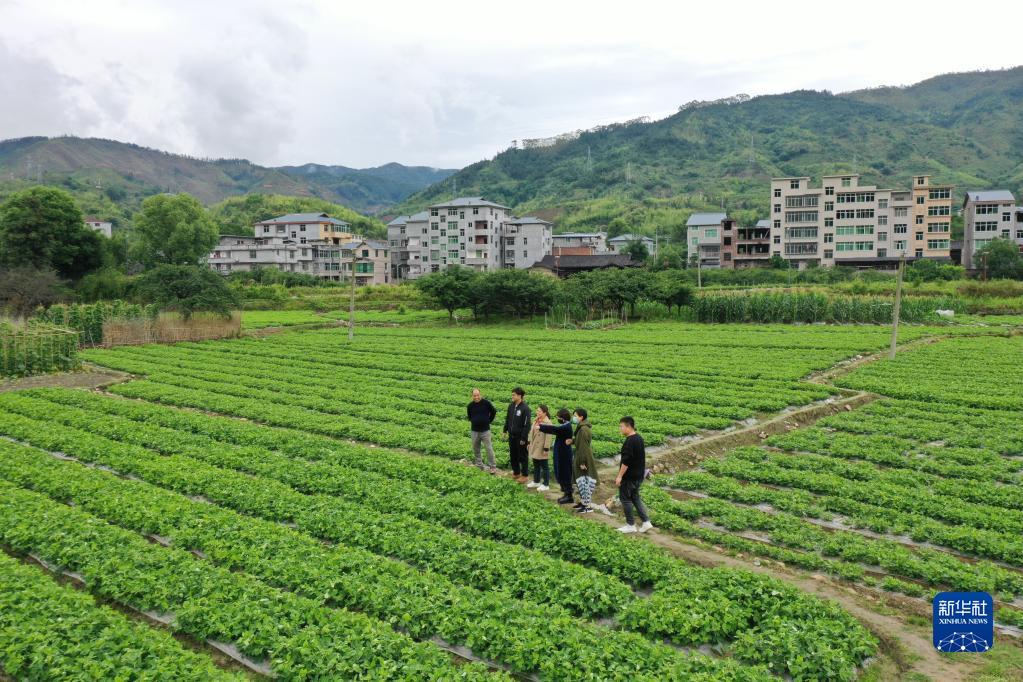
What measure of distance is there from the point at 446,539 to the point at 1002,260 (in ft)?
298

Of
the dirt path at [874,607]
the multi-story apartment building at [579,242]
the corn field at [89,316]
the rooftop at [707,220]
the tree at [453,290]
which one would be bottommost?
the dirt path at [874,607]

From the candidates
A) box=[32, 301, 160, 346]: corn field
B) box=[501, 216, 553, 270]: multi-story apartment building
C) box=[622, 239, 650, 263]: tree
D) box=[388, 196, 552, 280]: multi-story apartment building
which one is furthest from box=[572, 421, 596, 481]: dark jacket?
box=[501, 216, 553, 270]: multi-story apartment building

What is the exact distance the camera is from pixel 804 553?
1223 centimetres

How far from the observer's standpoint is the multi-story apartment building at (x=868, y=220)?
307 feet

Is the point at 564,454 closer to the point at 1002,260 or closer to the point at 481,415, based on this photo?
the point at 481,415

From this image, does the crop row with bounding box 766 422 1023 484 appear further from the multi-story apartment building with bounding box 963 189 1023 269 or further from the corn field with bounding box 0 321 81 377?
the multi-story apartment building with bounding box 963 189 1023 269

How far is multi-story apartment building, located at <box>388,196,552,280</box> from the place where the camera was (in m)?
112

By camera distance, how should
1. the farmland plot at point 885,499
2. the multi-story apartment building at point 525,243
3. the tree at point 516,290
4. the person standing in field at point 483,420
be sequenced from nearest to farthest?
the farmland plot at point 885,499
the person standing in field at point 483,420
the tree at point 516,290
the multi-story apartment building at point 525,243

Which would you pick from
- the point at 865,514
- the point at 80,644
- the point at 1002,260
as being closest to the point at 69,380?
the point at 80,644

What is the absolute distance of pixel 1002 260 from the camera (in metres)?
80.8

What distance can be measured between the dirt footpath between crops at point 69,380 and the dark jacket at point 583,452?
83.2 feet

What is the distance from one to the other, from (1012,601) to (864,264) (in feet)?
311

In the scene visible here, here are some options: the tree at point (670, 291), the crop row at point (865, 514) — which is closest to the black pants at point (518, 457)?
the crop row at point (865, 514)

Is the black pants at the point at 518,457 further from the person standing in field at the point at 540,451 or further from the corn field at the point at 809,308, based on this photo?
the corn field at the point at 809,308
